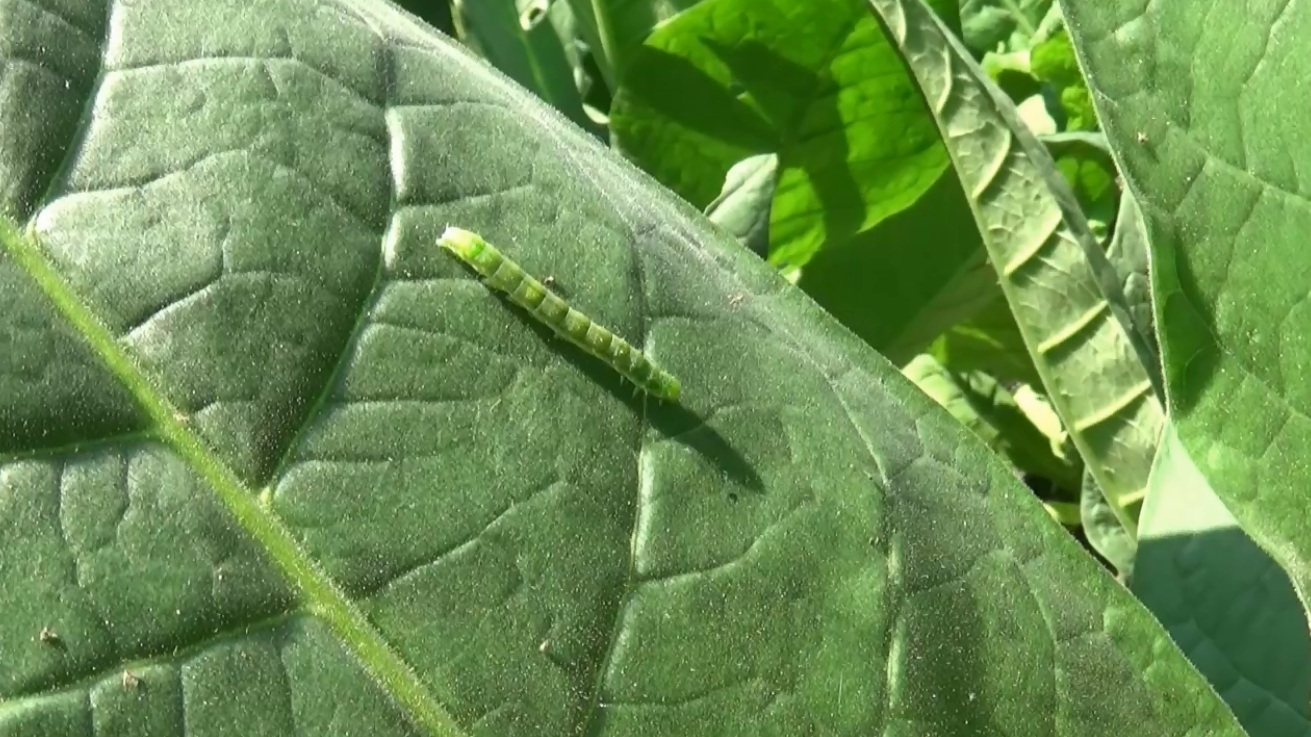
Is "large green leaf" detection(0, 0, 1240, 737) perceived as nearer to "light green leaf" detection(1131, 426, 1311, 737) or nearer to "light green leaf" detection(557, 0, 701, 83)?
"light green leaf" detection(1131, 426, 1311, 737)

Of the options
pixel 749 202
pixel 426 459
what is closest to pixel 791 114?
pixel 749 202

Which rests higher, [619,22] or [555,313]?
[555,313]

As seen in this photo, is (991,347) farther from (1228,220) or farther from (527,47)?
(1228,220)

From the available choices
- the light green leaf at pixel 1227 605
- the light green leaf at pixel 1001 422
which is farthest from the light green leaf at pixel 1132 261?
the light green leaf at pixel 1001 422

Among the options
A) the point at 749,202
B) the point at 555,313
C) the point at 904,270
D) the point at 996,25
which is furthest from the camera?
the point at 996,25

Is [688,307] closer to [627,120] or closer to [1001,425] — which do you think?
[627,120]

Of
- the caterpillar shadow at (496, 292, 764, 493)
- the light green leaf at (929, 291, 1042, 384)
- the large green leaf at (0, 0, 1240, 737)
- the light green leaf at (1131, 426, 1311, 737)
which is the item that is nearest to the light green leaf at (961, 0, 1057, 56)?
the light green leaf at (929, 291, 1042, 384)
